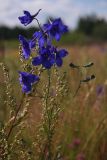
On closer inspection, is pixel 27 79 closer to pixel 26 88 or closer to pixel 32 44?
pixel 26 88

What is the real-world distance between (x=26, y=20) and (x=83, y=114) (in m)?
1.77

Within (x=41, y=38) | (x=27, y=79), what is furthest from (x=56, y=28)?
(x=27, y=79)

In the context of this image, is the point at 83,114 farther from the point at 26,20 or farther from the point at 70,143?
the point at 26,20

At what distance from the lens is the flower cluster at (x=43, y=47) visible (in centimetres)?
191

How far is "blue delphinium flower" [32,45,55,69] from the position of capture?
1.93 meters

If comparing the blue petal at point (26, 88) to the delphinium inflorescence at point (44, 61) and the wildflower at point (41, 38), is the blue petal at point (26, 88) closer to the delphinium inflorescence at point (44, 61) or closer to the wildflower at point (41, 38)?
the delphinium inflorescence at point (44, 61)

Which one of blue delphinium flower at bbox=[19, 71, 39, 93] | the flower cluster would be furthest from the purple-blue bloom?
blue delphinium flower at bbox=[19, 71, 39, 93]

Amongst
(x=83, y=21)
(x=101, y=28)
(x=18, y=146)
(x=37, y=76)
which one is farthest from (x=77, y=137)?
(x=83, y=21)

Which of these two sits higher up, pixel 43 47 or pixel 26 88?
pixel 43 47

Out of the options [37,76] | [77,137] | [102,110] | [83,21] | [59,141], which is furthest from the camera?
[83,21]

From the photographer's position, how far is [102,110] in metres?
3.84

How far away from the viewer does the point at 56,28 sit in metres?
1.99

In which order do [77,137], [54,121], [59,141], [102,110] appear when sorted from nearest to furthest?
[54,121] → [59,141] → [77,137] → [102,110]

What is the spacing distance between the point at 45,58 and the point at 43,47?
0.06m
